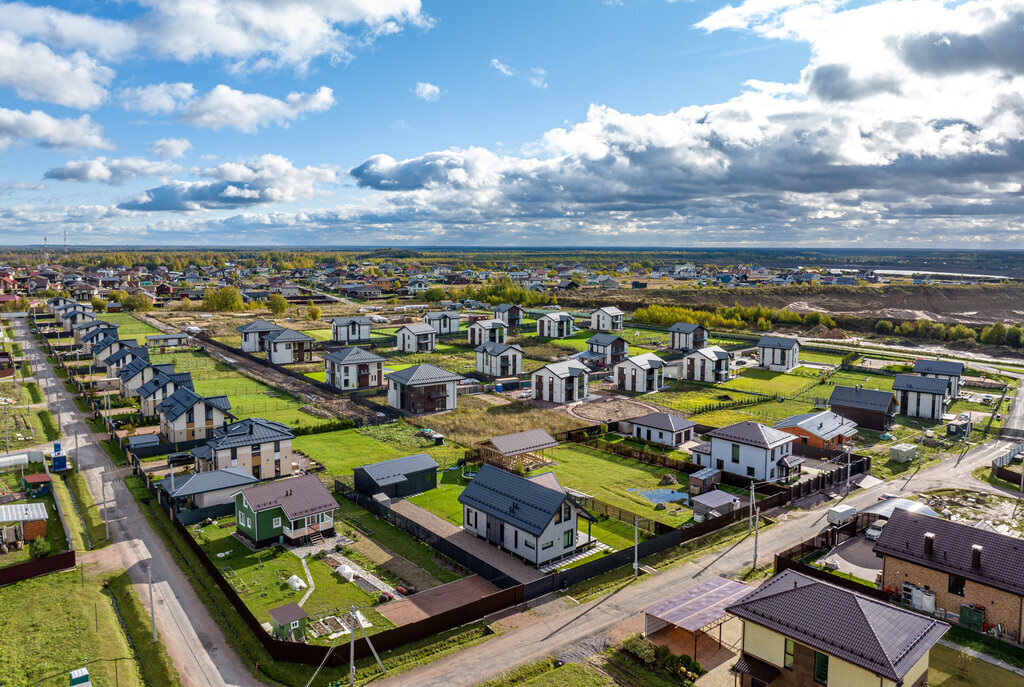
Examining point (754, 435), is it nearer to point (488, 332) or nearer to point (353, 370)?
point (353, 370)

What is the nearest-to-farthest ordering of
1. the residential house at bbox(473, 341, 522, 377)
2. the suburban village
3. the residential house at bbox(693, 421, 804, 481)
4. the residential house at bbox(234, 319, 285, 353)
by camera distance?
the suburban village < the residential house at bbox(693, 421, 804, 481) < the residential house at bbox(473, 341, 522, 377) < the residential house at bbox(234, 319, 285, 353)

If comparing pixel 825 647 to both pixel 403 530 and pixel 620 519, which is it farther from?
pixel 403 530

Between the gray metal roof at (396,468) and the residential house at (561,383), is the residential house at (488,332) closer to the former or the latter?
the residential house at (561,383)

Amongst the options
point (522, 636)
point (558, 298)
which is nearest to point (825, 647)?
point (522, 636)

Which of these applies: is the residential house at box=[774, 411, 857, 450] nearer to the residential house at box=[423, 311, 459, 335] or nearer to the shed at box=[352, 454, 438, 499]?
the shed at box=[352, 454, 438, 499]

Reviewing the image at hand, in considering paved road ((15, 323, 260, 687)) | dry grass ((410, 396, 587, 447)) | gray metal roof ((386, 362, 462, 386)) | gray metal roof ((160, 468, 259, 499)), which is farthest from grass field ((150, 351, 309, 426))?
gray metal roof ((160, 468, 259, 499))

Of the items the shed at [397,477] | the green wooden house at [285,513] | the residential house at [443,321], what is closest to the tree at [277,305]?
the residential house at [443,321]
